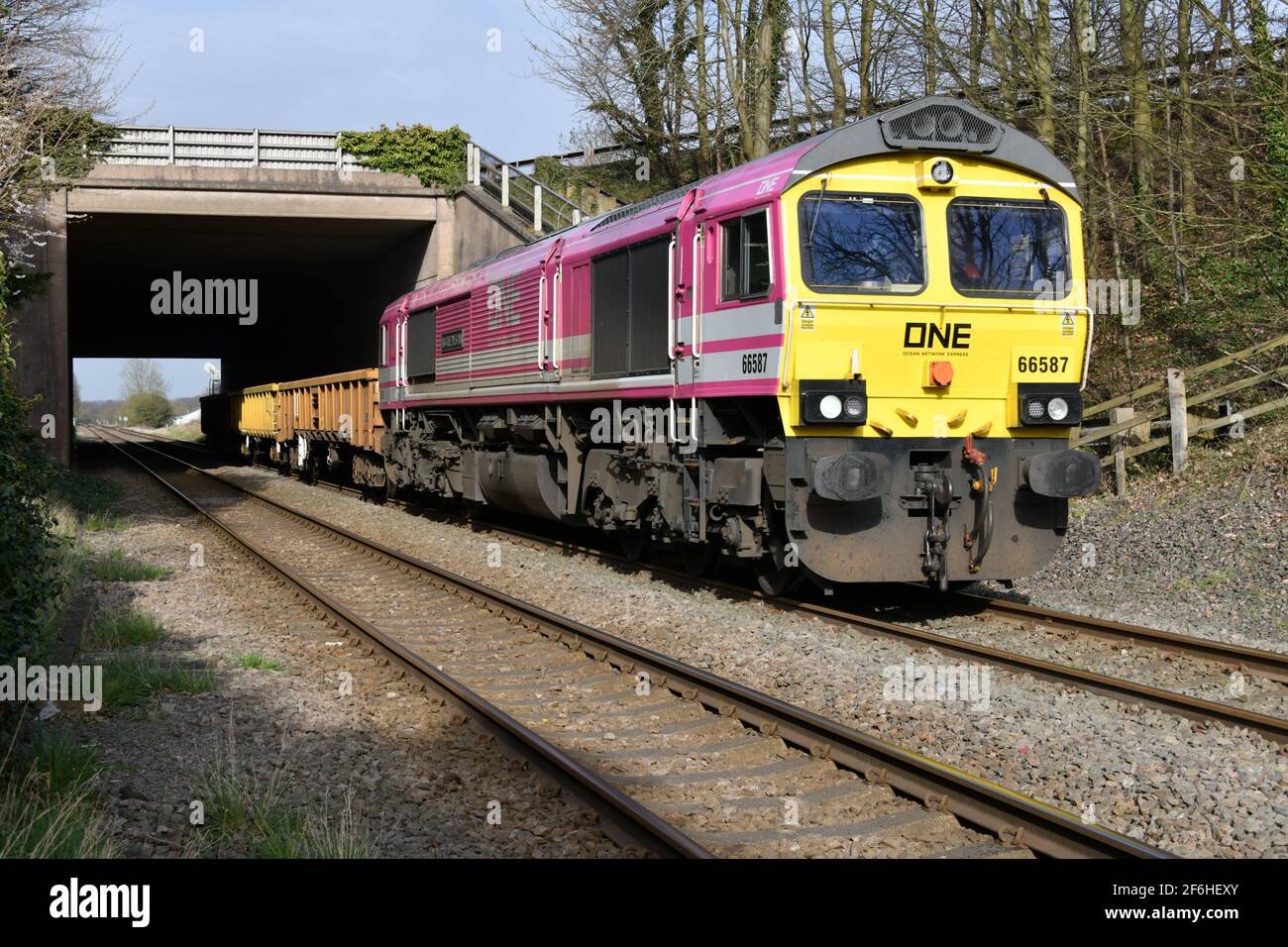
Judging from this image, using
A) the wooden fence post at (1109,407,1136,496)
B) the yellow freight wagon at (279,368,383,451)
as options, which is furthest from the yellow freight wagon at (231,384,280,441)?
the wooden fence post at (1109,407,1136,496)

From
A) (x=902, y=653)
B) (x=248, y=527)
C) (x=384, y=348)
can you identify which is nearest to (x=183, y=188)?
(x=384, y=348)

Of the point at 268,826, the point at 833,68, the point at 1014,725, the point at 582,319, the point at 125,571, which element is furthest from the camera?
the point at 833,68

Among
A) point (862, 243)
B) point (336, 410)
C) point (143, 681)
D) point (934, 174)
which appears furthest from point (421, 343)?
point (143, 681)

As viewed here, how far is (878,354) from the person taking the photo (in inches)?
385

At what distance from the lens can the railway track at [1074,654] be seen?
7.16m

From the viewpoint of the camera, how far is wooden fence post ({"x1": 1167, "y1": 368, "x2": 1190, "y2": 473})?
49.8 feet

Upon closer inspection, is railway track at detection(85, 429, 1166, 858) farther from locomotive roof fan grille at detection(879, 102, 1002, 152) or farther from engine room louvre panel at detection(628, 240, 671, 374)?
locomotive roof fan grille at detection(879, 102, 1002, 152)

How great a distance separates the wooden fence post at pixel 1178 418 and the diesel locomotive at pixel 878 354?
18.4ft

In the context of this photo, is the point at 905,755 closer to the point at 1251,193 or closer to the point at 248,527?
the point at 248,527

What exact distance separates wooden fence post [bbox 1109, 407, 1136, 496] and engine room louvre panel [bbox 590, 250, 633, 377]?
7010 mm

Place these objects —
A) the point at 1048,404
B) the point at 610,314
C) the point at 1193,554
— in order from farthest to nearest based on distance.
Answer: the point at 610,314 < the point at 1193,554 < the point at 1048,404

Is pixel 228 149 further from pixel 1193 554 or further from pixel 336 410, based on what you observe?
pixel 1193 554

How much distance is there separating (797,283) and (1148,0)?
1157 centimetres

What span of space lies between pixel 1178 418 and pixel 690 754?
1100cm
